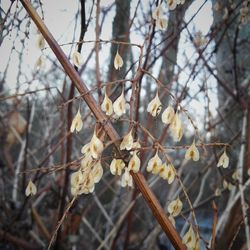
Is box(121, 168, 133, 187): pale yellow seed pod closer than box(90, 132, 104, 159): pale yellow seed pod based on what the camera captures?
No

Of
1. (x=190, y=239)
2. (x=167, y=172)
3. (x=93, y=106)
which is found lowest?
(x=190, y=239)

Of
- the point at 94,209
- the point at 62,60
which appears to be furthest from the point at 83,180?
the point at 94,209

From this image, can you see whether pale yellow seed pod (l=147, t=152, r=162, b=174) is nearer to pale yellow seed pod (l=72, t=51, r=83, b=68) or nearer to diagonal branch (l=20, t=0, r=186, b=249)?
diagonal branch (l=20, t=0, r=186, b=249)

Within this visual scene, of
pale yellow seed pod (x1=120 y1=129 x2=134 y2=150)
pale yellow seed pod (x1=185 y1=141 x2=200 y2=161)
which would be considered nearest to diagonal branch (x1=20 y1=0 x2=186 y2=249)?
pale yellow seed pod (x1=120 y1=129 x2=134 y2=150)

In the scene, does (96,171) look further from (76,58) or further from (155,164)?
(76,58)

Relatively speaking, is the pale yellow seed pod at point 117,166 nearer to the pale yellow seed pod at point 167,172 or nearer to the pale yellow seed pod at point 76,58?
the pale yellow seed pod at point 167,172

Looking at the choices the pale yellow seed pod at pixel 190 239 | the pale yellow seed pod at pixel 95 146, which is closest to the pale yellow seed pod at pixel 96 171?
the pale yellow seed pod at pixel 95 146

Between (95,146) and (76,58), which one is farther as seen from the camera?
(76,58)

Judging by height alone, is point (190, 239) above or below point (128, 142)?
below

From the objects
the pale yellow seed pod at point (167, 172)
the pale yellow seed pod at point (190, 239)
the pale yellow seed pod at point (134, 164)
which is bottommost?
the pale yellow seed pod at point (190, 239)

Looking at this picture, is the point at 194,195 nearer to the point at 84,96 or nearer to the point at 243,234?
the point at 243,234

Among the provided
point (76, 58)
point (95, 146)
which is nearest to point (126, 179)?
point (95, 146)
